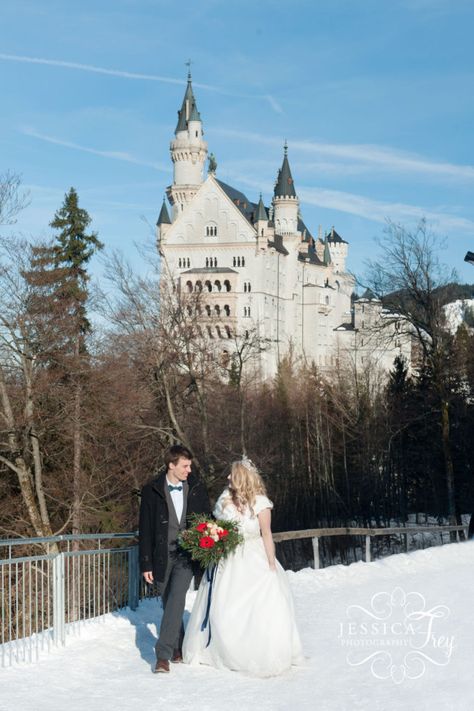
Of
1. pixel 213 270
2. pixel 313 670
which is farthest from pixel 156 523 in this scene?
pixel 213 270

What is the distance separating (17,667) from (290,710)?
9.17 feet

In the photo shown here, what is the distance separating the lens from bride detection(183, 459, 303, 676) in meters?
8.98

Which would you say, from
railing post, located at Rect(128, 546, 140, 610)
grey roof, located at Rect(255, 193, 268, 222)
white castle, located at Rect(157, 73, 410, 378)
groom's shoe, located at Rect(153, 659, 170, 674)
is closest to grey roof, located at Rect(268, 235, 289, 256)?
white castle, located at Rect(157, 73, 410, 378)

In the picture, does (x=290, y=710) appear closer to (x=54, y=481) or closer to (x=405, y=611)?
(x=405, y=611)

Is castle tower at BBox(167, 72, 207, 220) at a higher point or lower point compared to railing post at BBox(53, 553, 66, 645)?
higher

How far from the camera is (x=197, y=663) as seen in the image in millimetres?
9430

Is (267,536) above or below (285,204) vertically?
below

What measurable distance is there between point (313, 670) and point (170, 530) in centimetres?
182

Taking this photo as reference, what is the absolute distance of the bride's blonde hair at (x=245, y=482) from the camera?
920cm

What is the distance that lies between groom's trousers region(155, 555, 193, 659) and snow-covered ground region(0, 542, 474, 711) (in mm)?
241

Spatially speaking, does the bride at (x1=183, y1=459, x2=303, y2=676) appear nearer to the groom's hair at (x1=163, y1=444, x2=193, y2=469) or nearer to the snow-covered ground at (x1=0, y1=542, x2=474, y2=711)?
the snow-covered ground at (x1=0, y1=542, x2=474, y2=711)

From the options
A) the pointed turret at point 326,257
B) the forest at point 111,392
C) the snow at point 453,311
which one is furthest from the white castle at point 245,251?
the forest at point 111,392

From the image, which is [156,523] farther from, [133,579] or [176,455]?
[133,579]

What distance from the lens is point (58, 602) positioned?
10.4m
